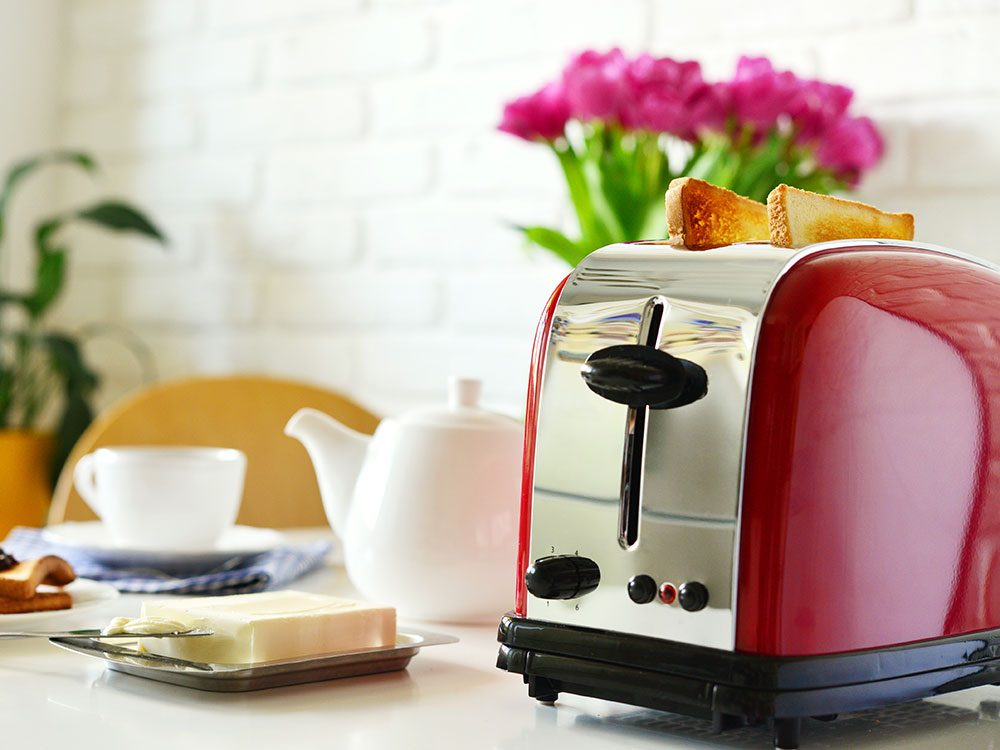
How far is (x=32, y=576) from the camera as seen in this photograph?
74 centimetres

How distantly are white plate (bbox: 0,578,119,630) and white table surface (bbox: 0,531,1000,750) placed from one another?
5 cm

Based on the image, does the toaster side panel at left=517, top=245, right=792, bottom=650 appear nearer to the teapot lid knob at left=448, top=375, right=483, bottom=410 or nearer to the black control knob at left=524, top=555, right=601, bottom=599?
the black control knob at left=524, top=555, right=601, bottom=599

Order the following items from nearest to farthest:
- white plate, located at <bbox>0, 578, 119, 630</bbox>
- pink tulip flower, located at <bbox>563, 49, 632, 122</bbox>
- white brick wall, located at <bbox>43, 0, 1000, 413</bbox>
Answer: white plate, located at <bbox>0, 578, 119, 630</bbox>, pink tulip flower, located at <bbox>563, 49, 632, 122</bbox>, white brick wall, located at <bbox>43, 0, 1000, 413</bbox>

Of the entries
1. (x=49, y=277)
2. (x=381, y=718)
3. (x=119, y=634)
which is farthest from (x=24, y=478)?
(x=381, y=718)

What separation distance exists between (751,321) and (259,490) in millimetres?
1008

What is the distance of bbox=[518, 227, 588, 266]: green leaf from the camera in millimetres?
1174

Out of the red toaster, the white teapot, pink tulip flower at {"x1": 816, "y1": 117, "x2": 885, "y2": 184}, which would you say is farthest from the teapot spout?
pink tulip flower at {"x1": 816, "y1": 117, "x2": 885, "y2": 184}

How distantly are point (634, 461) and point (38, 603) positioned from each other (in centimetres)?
37

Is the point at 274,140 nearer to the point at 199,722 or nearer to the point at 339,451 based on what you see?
the point at 339,451

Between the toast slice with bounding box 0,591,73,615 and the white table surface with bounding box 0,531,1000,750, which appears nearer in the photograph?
the white table surface with bounding box 0,531,1000,750

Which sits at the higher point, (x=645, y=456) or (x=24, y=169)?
(x=24, y=169)

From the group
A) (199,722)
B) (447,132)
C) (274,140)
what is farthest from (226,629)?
(274,140)

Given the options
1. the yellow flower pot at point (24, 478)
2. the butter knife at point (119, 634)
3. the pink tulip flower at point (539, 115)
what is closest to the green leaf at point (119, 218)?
the yellow flower pot at point (24, 478)

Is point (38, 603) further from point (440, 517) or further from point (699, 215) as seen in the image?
point (699, 215)
